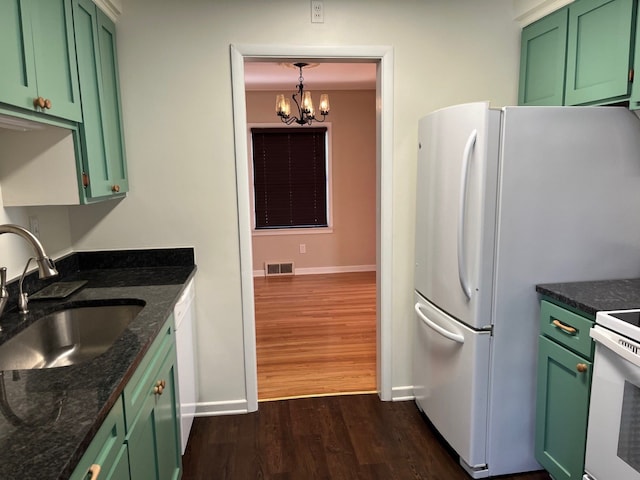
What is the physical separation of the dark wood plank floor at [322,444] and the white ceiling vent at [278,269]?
137 inches

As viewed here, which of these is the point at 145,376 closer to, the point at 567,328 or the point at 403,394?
the point at 567,328

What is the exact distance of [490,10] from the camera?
2539 millimetres

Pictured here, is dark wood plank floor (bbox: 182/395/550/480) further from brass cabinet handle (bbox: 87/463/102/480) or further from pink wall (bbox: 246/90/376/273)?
pink wall (bbox: 246/90/376/273)

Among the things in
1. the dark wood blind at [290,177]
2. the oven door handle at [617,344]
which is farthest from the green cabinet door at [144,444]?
the dark wood blind at [290,177]

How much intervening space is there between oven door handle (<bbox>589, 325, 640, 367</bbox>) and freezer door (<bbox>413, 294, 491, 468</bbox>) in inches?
19.3

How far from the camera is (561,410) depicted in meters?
1.84

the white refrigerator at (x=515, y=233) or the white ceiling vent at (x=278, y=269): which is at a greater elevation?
the white refrigerator at (x=515, y=233)

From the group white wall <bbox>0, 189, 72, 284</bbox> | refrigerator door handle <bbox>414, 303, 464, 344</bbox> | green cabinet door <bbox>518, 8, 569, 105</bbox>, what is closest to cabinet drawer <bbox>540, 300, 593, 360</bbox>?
refrigerator door handle <bbox>414, 303, 464, 344</bbox>

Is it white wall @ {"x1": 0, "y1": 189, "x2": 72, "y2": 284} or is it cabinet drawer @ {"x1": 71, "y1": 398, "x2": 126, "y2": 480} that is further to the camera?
white wall @ {"x1": 0, "y1": 189, "x2": 72, "y2": 284}

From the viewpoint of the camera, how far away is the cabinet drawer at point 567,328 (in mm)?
1686

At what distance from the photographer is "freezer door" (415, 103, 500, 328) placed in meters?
1.88

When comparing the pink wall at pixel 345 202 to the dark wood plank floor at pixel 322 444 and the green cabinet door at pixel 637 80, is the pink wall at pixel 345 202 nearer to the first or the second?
the dark wood plank floor at pixel 322 444

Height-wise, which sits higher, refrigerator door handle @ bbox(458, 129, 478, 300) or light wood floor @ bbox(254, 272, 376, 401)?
refrigerator door handle @ bbox(458, 129, 478, 300)

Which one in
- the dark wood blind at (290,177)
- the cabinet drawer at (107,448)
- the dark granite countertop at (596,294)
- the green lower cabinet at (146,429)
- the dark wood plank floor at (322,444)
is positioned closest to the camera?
the cabinet drawer at (107,448)
